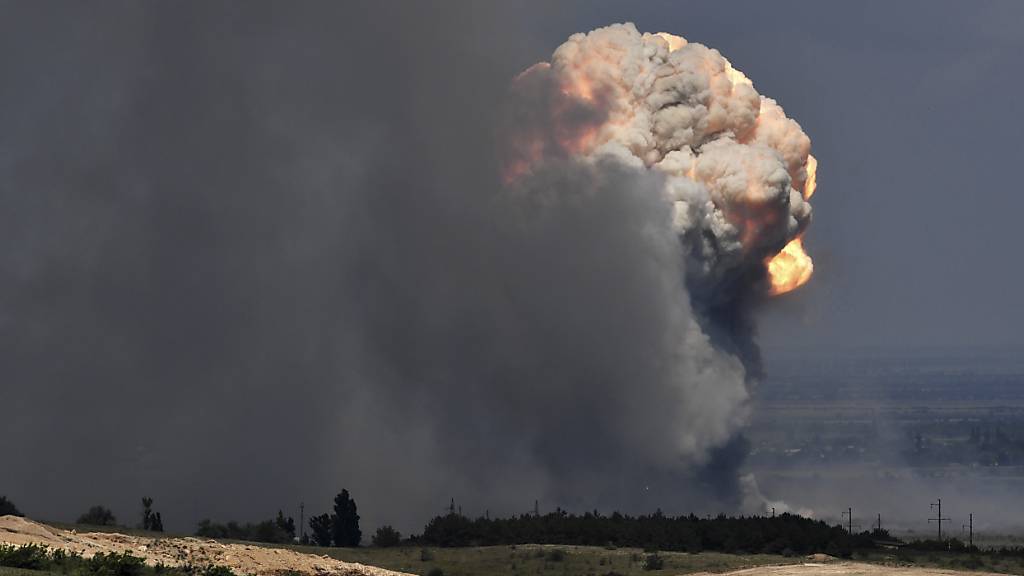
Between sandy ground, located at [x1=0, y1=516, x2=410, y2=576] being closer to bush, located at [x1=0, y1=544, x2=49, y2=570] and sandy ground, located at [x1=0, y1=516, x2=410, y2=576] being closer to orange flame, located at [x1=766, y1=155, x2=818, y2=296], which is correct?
bush, located at [x1=0, y1=544, x2=49, y2=570]

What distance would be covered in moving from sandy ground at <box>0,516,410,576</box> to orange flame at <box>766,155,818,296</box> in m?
78.4

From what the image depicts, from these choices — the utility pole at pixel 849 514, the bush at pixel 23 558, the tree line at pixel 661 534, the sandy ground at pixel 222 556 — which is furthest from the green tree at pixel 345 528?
the bush at pixel 23 558

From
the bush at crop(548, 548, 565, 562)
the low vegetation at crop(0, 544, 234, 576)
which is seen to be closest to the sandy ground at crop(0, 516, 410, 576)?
the low vegetation at crop(0, 544, 234, 576)

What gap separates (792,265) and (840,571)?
74.9 metres

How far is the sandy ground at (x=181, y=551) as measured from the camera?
272ft

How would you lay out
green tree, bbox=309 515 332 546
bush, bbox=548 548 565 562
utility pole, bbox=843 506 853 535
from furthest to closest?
utility pole, bbox=843 506 853 535
green tree, bbox=309 515 332 546
bush, bbox=548 548 565 562

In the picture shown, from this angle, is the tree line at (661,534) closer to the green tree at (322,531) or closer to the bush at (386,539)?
the bush at (386,539)

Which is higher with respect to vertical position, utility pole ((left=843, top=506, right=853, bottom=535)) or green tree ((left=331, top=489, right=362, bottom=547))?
utility pole ((left=843, top=506, right=853, bottom=535))

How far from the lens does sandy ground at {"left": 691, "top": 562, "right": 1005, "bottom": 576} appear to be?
94188mm

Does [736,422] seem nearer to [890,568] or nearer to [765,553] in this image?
[765,553]

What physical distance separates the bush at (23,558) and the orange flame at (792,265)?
3997 inches

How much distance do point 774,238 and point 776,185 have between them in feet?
18.1

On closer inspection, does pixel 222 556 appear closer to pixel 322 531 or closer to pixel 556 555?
pixel 556 555

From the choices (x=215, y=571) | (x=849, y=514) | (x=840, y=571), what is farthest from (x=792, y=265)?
(x=215, y=571)
